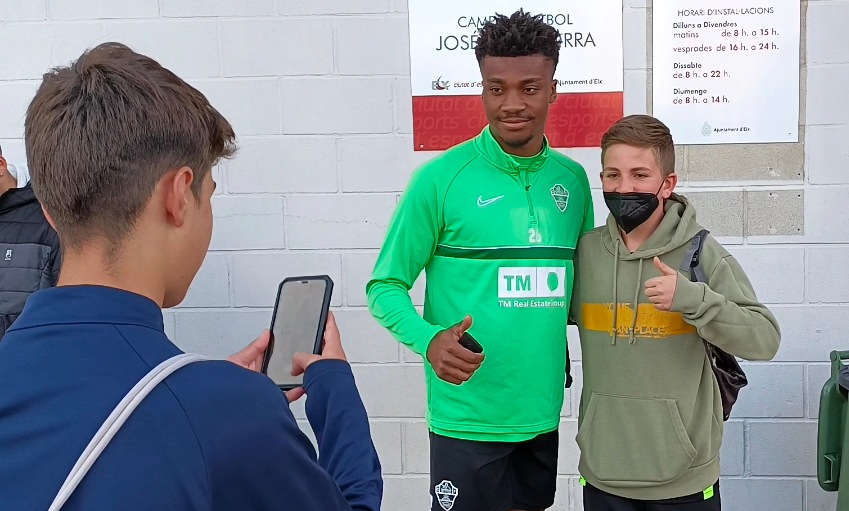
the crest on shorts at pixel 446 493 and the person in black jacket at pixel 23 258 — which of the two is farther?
the person in black jacket at pixel 23 258

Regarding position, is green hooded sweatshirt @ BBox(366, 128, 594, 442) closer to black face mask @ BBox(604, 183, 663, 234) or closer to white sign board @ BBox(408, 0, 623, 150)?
black face mask @ BBox(604, 183, 663, 234)

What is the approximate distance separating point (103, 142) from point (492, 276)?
132 centimetres

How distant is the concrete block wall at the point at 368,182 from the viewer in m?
3.01

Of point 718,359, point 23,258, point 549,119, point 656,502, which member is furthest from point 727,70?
point 23,258

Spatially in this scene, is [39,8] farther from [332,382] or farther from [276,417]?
[276,417]

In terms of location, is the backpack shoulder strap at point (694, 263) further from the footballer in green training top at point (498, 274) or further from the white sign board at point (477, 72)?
the white sign board at point (477, 72)

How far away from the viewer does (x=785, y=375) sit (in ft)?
10.1

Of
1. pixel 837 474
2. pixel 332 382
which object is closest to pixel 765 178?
pixel 837 474

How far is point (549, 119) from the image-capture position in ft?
10.1

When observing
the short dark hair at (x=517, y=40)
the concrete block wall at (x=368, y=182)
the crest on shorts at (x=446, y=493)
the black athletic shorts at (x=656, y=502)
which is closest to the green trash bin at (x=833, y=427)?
the concrete block wall at (x=368, y=182)

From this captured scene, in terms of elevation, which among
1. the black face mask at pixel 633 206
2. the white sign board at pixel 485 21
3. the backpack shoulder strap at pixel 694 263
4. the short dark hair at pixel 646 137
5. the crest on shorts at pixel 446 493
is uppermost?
the white sign board at pixel 485 21

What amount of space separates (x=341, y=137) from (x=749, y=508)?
2152 mm

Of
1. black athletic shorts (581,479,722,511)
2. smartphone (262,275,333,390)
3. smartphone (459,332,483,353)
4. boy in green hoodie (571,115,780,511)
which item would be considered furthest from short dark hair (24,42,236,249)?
black athletic shorts (581,479,722,511)

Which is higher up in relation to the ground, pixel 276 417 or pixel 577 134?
pixel 577 134
